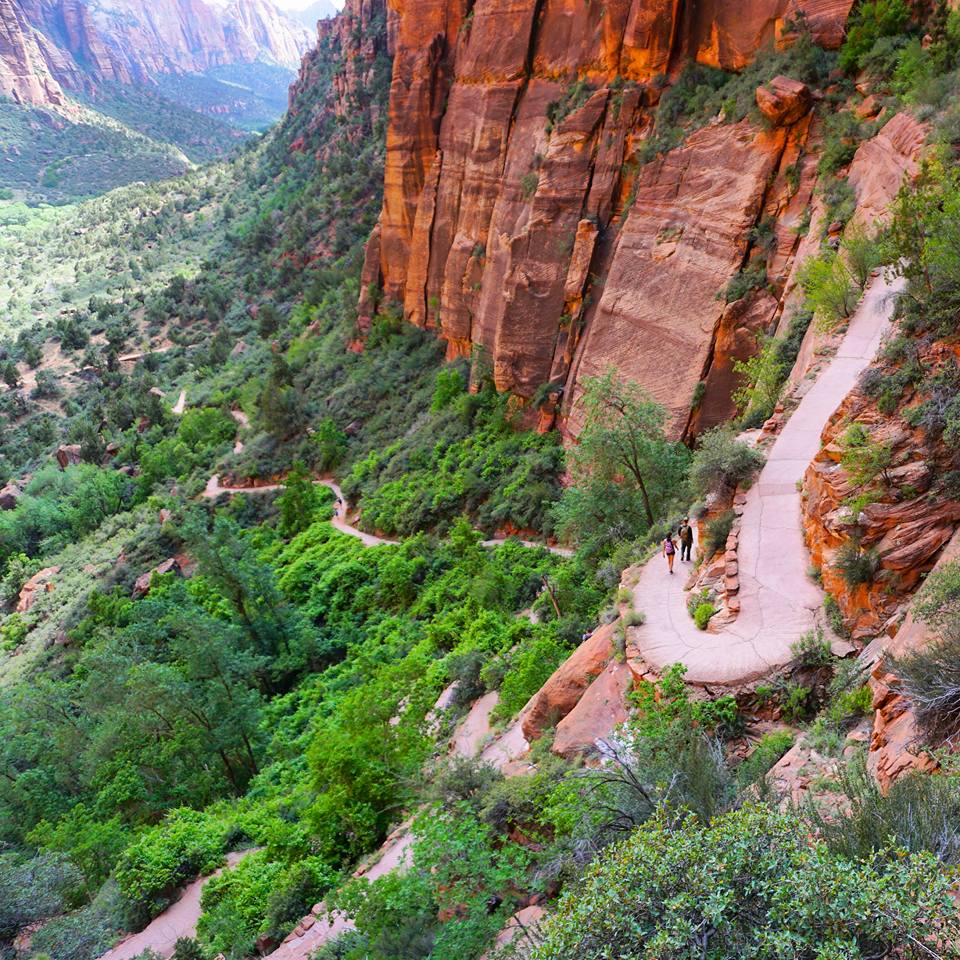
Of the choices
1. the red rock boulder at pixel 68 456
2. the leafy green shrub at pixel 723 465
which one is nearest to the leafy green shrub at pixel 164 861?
the leafy green shrub at pixel 723 465

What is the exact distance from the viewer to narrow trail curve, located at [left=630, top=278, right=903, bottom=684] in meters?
12.2

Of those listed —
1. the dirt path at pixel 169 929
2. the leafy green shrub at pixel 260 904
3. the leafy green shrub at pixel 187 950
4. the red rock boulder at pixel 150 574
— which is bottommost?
the red rock boulder at pixel 150 574

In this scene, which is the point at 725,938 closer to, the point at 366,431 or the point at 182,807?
the point at 182,807

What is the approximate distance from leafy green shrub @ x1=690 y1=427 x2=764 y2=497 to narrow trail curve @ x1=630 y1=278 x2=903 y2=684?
1.24 ft

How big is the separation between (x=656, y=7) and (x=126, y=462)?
50.3 m

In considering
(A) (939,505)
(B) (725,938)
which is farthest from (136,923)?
(A) (939,505)

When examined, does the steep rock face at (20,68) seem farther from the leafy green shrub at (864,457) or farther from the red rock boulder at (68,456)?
the leafy green shrub at (864,457)

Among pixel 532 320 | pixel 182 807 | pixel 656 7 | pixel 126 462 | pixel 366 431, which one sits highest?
pixel 656 7

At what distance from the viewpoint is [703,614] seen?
43.9 ft

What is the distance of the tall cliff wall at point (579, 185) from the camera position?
25391mm

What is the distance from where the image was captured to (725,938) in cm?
573

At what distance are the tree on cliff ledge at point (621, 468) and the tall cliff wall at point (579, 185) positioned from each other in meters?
3.96

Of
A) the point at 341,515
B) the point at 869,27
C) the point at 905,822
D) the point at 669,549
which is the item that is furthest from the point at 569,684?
the point at 341,515

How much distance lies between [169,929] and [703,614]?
16.1 meters
